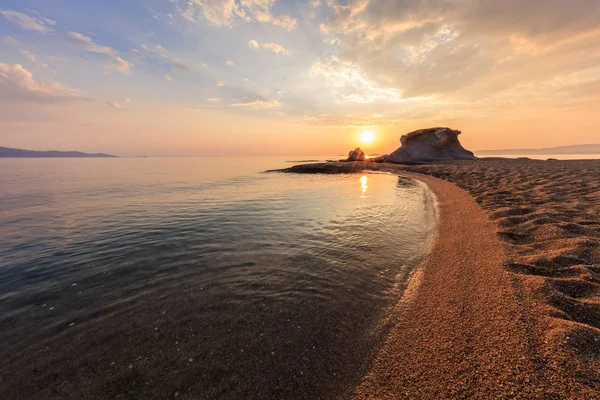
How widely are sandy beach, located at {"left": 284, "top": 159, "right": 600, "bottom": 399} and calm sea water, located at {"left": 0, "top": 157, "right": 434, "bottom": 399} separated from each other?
72cm

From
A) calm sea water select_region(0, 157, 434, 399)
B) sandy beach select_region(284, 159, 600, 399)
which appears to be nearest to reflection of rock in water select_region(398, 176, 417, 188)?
calm sea water select_region(0, 157, 434, 399)

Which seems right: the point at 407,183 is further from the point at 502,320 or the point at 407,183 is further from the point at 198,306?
the point at 198,306

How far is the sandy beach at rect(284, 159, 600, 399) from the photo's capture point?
11.5ft

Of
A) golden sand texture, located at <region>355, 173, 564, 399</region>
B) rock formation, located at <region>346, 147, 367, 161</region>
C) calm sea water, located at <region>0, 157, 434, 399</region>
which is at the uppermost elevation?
rock formation, located at <region>346, 147, 367, 161</region>

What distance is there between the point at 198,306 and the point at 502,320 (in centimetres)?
725

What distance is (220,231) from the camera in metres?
13.0

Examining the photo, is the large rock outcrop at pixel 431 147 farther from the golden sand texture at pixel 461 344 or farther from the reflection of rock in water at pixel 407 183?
the golden sand texture at pixel 461 344

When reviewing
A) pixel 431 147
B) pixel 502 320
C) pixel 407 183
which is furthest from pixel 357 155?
pixel 502 320

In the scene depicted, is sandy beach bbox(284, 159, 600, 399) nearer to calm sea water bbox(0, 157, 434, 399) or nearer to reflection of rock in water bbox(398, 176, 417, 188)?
calm sea water bbox(0, 157, 434, 399)

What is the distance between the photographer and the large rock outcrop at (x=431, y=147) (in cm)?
6406

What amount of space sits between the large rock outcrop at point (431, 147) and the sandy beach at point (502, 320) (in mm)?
61794

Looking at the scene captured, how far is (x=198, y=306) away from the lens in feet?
20.2

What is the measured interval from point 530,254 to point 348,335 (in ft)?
23.3

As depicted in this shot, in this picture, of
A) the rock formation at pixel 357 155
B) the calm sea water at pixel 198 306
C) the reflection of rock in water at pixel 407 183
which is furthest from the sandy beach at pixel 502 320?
the rock formation at pixel 357 155
